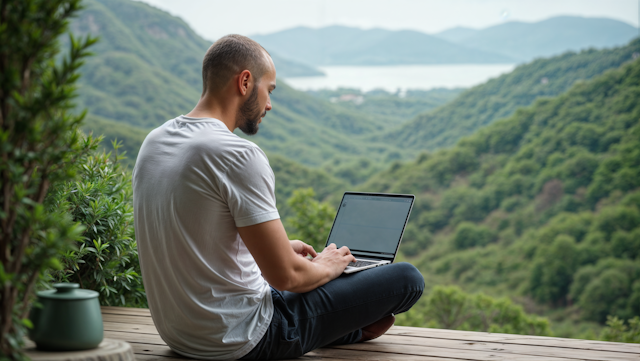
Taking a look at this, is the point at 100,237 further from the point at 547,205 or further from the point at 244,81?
the point at 547,205

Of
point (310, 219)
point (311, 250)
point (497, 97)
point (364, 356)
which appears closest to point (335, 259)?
point (311, 250)

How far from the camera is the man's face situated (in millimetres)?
1431

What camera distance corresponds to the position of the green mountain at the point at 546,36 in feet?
81.5

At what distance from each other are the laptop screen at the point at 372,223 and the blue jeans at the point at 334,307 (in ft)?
0.66

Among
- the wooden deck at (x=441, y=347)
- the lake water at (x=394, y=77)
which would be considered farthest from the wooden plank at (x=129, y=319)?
the lake water at (x=394, y=77)

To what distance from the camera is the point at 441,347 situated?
5.66 ft

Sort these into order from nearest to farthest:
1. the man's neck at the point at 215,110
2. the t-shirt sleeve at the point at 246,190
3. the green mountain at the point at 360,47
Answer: the t-shirt sleeve at the point at 246,190 → the man's neck at the point at 215,110 → the green mountain at the point at 360,47

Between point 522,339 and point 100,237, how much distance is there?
5.53 ft

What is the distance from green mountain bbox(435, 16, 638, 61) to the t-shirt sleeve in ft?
80.9

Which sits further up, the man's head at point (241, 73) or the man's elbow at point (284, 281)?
the man's head at point (241, 73)

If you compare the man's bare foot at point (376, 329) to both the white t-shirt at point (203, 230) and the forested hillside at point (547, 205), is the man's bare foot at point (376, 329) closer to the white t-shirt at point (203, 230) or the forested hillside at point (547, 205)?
the white t-shirt at point (203, 230)

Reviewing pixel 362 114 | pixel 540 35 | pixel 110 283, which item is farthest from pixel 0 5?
pixel 540 35

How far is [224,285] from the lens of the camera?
131 cm

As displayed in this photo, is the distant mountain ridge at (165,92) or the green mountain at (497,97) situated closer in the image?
the green mountain at (497,97)
